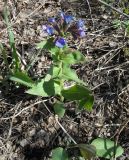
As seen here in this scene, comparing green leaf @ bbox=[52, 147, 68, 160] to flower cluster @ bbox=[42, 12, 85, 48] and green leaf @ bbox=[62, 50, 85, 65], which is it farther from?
flower cluster @ bbox=[42, 12, 85, 48]

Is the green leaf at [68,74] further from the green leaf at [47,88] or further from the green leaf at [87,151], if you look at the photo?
the green leaf at [87,151]

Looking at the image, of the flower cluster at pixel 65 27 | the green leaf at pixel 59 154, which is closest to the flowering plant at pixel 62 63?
the flower cluster at pixel 65 27

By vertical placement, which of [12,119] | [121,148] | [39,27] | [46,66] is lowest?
[121,148]

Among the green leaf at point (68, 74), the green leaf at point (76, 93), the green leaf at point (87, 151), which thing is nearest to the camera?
the green leaf at point (87, 151)

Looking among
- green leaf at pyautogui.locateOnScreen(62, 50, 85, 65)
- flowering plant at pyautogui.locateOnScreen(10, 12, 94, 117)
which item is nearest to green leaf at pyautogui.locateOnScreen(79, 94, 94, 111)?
flowering plant at pyautogui.locateOnScreen(10, 12, 94, 117)

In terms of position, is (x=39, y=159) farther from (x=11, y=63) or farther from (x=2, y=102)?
(x=11, y=63)

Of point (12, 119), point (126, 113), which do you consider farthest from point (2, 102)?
point (126, 113)
